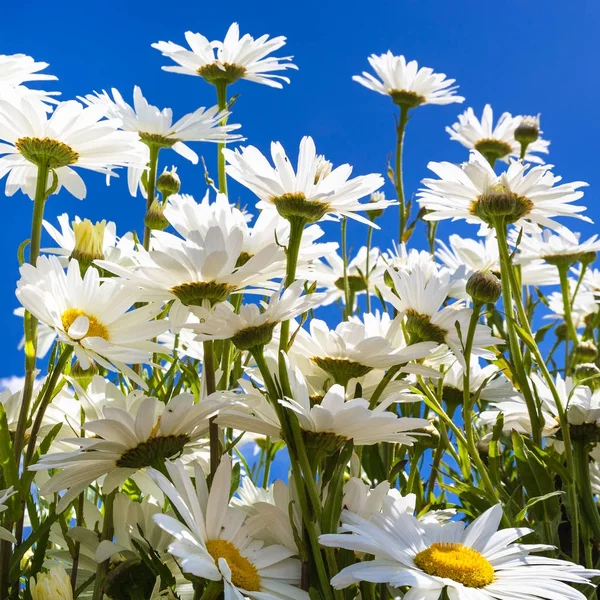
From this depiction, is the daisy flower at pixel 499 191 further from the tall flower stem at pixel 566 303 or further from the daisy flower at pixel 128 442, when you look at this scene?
the tall flower stem at pixel 566 303

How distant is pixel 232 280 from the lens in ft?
2.36

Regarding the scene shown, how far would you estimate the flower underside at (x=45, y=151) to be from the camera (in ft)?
2.78

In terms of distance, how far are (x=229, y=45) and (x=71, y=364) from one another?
0.63 metres

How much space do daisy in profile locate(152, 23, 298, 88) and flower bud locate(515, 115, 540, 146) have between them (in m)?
0.49

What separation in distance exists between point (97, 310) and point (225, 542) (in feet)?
0.77

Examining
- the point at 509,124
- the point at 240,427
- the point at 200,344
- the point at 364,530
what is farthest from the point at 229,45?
the point at 364,530

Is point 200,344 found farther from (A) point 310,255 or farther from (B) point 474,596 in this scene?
(B) point 474,596

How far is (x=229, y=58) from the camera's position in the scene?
1.36 meters

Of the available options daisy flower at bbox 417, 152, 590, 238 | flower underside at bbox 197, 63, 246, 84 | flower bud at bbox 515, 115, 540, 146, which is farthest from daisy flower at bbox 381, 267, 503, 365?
flower bud at bbox 515, 115, 540, 146

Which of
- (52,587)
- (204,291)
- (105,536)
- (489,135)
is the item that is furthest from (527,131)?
(52,587)

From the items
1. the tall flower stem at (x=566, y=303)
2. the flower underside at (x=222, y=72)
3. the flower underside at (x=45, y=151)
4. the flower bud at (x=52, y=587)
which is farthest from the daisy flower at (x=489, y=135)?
the flower bud at (x=52, y=587)

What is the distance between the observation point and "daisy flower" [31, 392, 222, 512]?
65 cm

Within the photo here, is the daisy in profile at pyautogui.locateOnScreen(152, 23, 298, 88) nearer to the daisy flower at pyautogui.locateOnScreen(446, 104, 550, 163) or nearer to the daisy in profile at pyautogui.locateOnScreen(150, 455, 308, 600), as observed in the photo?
the daisy flower at pyautogui.locateOnScreen(446, 104, 550, 163)

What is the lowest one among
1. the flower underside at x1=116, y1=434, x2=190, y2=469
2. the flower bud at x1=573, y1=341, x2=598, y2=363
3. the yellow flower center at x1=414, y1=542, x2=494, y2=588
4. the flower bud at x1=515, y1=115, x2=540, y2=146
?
the yellow flower center at x1=414, y1=542, x2=494, y2=588
